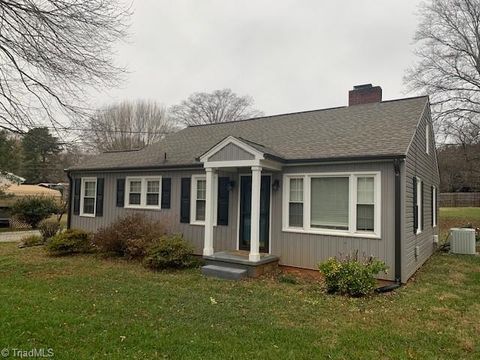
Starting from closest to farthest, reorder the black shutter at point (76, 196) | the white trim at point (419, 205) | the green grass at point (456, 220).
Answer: the white trim at point (419, 205)
the black shutter at point (76, 196)
the green grass at point (456, 220)

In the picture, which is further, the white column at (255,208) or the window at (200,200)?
the window at (200,200)

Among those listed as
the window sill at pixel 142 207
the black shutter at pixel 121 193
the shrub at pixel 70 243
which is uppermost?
the black shutter at pixel 121 193

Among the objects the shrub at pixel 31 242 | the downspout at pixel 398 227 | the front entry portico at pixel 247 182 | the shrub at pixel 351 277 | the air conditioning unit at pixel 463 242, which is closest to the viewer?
the shrub at pixel 351 277

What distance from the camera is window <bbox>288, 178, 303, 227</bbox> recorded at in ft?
27.7

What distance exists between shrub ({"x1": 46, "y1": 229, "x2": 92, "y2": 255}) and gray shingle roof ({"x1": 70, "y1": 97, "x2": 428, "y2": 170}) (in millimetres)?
2632

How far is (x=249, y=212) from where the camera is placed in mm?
9352

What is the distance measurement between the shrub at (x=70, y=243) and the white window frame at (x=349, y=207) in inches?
264

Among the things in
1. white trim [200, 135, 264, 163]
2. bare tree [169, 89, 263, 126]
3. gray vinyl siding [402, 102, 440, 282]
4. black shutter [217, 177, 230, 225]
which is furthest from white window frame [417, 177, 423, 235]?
bare tree [169, 89, 263, 126]

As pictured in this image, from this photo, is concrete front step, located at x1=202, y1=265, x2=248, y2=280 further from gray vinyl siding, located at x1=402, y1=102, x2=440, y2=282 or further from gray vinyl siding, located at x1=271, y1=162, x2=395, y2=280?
gray vinyl siding, located at x1=402, y1=102, x2=440, y2=282

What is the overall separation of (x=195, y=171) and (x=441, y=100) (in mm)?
17842

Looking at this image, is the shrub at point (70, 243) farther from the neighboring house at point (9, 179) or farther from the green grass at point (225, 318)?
the neighboring house at point (9, 179)

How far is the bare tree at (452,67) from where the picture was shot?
19.7 metres

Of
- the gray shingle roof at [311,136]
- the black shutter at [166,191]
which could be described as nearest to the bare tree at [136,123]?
the gray shingle roof at [311,136]

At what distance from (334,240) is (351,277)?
1.48m
